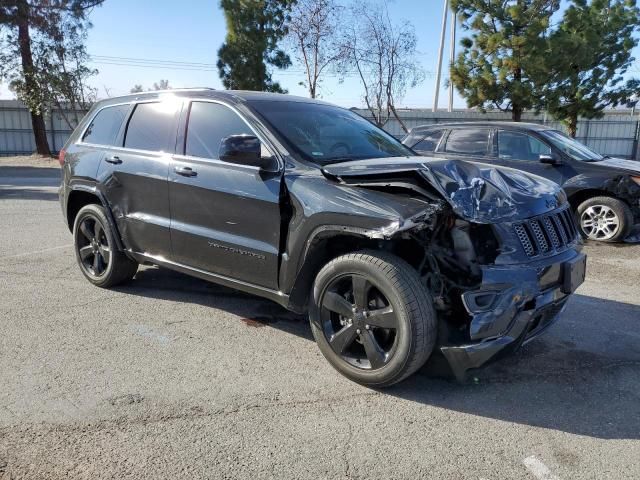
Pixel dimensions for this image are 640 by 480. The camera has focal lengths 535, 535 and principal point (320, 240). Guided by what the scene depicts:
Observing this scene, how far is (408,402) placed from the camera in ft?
10.8

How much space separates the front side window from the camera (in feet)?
27.0

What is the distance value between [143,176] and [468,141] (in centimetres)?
581

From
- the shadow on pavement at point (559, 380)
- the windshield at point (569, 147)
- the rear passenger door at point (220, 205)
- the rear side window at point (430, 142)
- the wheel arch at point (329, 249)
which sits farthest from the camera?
the rear side window at point (430, 142)

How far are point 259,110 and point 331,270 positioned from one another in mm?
1459

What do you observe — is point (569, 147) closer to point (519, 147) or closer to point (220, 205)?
point (519, 147)

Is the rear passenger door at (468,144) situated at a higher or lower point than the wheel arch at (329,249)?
higher

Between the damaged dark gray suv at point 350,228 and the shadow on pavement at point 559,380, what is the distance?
0.36 metres

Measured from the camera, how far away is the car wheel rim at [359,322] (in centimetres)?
329

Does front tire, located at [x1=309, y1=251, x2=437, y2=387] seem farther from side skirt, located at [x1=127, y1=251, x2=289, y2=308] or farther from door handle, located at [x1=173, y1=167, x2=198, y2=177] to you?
door handle, located at [x1=173, y1=167, x2=198, y2=177]

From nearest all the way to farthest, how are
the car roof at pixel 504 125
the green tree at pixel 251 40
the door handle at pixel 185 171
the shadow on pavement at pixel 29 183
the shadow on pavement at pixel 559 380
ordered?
1. the shadow on pavement at pixel 559 380
2. the door handle at pixel 185 171
3. the car roof at pixel 504 125
4. the shadow on pavement at pixel 29 183
5. the green tree at pixel 251 40

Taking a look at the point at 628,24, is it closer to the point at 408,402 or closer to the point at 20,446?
the point at 408,402

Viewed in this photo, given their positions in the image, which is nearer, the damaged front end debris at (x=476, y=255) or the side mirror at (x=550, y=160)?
the damaged front end debris at (x=476, y=255)

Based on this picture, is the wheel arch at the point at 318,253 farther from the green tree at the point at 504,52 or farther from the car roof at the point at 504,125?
the green tree at the point at 504,52

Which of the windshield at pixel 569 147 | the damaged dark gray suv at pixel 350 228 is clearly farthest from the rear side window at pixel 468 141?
the damaged dark gray suv at pixel 350 228
